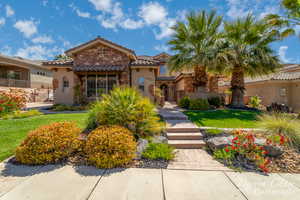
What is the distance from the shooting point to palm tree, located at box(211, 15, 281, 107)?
428 inches

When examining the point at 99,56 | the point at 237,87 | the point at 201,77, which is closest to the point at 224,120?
the point at 201,77

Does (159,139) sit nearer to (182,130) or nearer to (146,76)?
(182,130)

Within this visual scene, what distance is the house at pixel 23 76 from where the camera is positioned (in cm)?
2091

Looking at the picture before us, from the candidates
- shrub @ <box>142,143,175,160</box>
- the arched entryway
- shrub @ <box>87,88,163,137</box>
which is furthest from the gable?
the arched entryway

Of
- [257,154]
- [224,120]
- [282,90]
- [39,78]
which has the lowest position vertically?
[257,154]

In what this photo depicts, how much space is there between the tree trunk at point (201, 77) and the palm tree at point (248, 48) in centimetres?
108

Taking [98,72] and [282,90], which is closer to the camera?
[98,72]

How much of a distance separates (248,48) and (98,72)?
13556mm

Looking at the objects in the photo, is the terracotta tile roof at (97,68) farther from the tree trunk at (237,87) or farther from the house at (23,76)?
the house at (23,76)

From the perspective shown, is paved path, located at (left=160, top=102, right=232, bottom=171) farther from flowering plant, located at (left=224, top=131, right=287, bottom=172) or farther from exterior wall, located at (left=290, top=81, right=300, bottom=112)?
exterior wall, located at (left=290, top=81, right=300, bottom=112)

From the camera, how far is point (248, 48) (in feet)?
38.0

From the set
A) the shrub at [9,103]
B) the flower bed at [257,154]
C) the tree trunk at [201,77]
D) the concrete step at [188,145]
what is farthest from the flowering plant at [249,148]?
the shrub at [9,103]

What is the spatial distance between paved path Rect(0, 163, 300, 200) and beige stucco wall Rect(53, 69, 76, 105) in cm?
1051

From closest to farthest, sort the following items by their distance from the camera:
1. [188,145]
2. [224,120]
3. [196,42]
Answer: [188,145], [224,120], [196,42]
